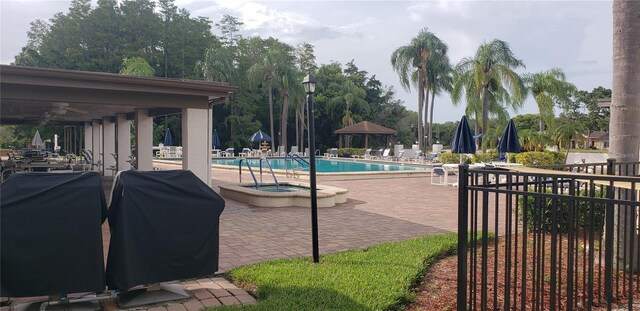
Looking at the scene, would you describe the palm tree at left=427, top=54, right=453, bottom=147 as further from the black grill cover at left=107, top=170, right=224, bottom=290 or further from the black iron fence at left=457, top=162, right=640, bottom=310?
the black grill cover at left=107, top=170, right=224, bottom=290

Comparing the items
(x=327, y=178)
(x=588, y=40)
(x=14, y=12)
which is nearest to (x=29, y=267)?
(x=14, y=12)

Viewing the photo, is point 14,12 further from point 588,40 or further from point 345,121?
point 345,121

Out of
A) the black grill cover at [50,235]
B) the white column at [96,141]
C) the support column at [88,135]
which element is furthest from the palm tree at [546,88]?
the black grill cover at [50,235]

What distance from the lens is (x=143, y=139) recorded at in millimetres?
13016

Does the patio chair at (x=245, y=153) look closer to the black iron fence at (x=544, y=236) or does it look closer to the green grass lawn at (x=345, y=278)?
the green grass lawn at (x=345, y=278)

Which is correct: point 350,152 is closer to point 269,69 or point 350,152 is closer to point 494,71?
point 269,69

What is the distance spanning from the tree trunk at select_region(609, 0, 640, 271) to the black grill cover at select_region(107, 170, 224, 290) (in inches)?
160

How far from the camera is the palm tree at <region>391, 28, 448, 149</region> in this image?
3691 cm

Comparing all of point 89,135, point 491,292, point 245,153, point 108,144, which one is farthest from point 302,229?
point 245,153

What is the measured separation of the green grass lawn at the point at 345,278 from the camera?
418 centimetres

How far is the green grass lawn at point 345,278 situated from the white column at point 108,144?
13853 millimetres

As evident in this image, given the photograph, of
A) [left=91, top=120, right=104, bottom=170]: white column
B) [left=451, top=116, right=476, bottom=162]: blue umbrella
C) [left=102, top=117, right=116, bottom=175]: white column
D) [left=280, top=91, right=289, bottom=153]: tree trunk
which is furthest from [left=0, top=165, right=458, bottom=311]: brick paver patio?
[left=280, top=91, right=289, bottom=153]: tree trunk

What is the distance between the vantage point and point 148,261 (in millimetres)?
4207

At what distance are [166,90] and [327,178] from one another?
31.7 feet
